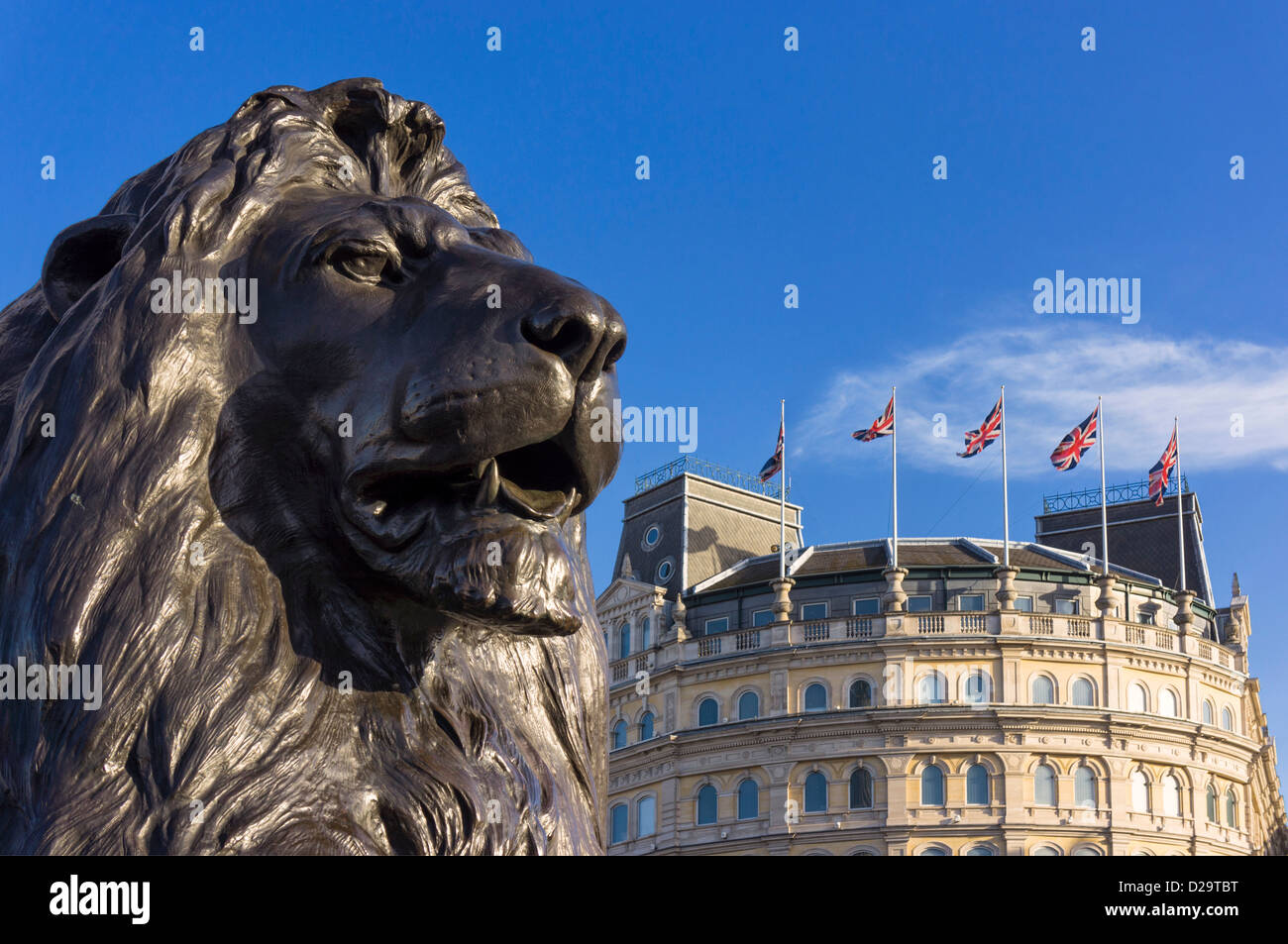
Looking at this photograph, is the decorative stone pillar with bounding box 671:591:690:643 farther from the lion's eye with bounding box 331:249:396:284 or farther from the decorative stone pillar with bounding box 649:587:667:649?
the lion's eye with bounding box 331:249:396:284

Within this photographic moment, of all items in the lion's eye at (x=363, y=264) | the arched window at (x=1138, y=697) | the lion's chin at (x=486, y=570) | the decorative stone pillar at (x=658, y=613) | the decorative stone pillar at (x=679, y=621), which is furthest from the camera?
the decorative stone pillar at (x=658, y=613)

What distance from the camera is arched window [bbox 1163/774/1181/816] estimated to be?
46656mm

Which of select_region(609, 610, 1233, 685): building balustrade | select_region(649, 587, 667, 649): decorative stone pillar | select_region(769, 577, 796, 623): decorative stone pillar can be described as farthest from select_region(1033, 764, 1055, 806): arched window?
select_region(649, 587, 667, 649): decorative stone pillar

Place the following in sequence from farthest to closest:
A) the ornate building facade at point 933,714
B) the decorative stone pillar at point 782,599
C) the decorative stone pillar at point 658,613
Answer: the decorative stone pillar at point 658,613, the decorative stone pillar at point 782,599, the ornate building facade at point 933,714

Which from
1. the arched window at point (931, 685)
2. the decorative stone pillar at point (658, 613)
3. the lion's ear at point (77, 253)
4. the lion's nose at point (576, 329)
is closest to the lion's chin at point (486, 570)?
the lion's nose at point (576, 329)

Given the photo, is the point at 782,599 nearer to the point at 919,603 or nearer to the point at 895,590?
the point at 895,590

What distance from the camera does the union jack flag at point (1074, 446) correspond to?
46.8 metres

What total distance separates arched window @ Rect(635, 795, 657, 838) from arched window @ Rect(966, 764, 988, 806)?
31.1 feet

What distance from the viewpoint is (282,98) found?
207 centimetres

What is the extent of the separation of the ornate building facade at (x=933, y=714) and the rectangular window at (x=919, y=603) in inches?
1.7

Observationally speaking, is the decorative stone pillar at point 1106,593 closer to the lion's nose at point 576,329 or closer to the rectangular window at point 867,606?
the rectangular window at point 867,606
